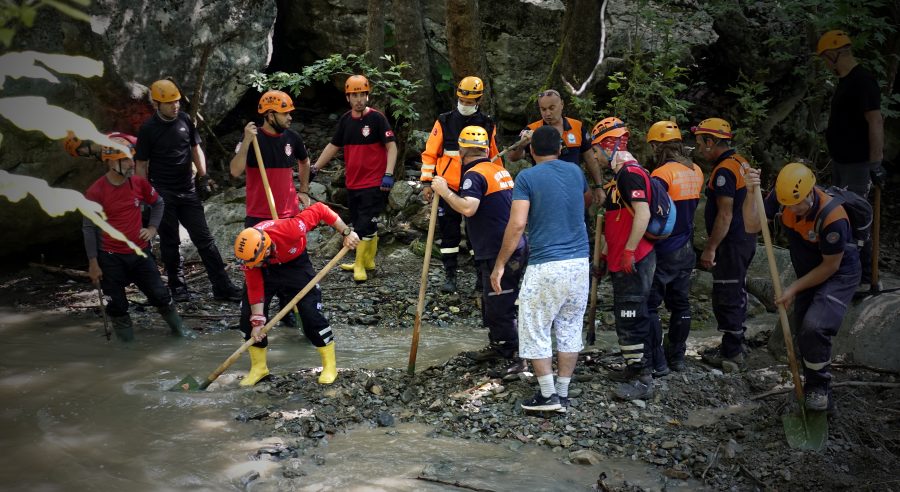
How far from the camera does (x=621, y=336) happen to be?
223 inches

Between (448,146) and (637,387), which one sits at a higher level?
(448,146)

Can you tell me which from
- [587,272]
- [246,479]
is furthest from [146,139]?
[587,272]

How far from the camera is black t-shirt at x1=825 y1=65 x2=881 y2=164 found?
626cm

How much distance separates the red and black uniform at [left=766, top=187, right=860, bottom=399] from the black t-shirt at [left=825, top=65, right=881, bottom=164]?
5.74ft

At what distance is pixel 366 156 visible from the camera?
328 inches

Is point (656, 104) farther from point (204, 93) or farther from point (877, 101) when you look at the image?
point (204, 93)

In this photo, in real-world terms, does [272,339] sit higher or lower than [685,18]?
lower

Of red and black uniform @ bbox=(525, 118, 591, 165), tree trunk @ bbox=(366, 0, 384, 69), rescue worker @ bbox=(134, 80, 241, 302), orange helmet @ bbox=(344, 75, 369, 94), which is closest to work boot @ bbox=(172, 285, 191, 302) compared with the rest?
rescue worker @ bbox=(134, 80, 241, 302)

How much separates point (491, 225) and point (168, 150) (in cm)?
359

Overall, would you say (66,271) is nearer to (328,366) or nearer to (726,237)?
(328,366)

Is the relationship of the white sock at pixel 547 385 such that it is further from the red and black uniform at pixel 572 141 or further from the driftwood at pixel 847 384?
the red and black uniform at pixel 572 141

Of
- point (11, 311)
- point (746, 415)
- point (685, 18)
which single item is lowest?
point (746, 415)

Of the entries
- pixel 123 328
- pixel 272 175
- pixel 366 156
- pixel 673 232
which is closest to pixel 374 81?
pixel 366 156

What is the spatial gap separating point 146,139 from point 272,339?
233 centimetres
